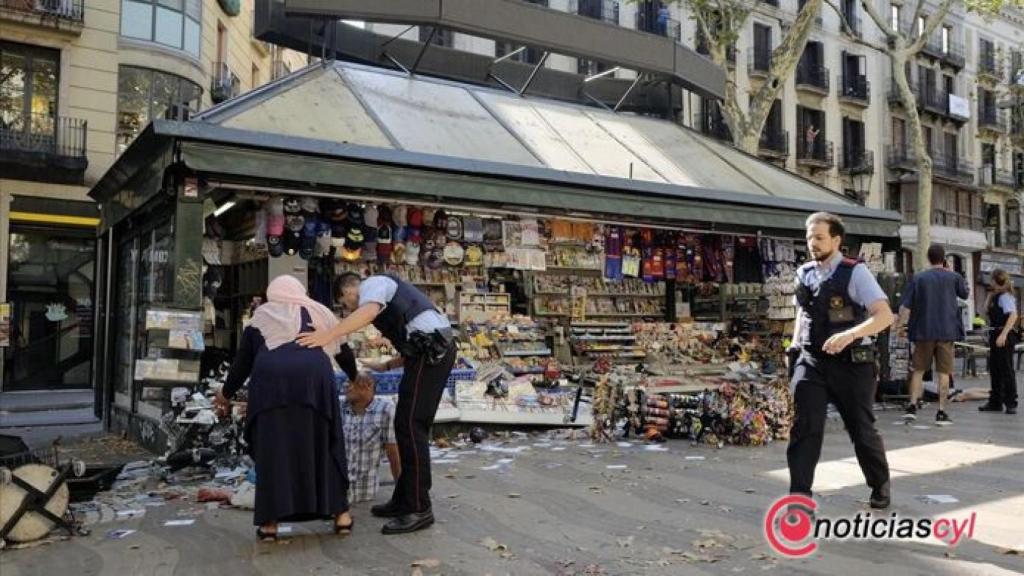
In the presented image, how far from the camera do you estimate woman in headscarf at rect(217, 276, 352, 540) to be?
4324 millimetres

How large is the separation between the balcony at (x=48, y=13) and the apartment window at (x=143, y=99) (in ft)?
4.78

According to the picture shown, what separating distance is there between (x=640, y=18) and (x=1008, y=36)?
27.7m

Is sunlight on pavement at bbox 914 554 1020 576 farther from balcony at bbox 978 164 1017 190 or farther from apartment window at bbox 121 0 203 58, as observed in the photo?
balcony at bbox 978 164 1017 190

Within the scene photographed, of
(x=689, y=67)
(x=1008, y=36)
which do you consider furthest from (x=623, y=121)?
(x=1008, y=36)

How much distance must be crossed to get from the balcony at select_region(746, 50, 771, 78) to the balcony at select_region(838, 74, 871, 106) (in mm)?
4919

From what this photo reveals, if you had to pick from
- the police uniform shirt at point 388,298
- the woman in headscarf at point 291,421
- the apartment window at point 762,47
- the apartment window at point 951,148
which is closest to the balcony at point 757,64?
the apartment window at point 762,47

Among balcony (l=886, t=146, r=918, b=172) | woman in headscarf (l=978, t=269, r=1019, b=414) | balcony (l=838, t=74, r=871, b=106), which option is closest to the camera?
woman in headscarf (l=978, t=269, r=1019, b=414)

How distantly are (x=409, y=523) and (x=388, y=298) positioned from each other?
4.45 feet

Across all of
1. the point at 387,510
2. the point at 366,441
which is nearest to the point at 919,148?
the point at 366,441

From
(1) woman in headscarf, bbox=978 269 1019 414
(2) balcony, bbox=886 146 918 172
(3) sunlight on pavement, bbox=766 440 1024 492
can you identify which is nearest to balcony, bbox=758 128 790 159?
(2) balcony, bbox=886 146 918 172

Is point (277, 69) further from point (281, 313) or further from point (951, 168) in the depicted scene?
point (951, 168)

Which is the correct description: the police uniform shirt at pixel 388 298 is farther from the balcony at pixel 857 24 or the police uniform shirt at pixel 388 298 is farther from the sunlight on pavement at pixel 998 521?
the balcony at pixel 857 24

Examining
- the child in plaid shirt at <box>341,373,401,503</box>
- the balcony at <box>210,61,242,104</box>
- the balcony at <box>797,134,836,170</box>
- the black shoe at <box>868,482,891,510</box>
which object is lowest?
the black shoe at <box>868,482,891,510</box>

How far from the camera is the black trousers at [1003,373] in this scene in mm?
9867
